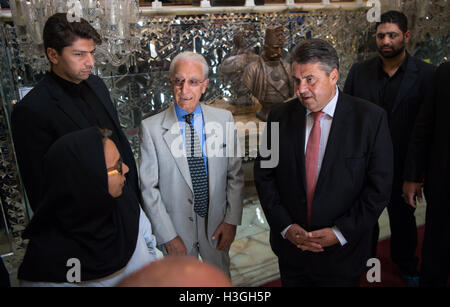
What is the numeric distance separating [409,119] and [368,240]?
44.4 inches

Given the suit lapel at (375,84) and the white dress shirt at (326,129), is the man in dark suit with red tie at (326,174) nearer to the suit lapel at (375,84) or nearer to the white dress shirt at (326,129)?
the white dress shirt at (326,129)

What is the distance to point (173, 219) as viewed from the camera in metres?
2.31

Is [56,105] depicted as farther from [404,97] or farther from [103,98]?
[404,97]

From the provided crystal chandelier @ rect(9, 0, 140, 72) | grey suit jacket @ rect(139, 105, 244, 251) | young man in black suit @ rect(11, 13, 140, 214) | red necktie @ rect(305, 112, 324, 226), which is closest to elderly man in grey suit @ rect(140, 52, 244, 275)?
grey suit jacket @ rect(139, 105, 244, 251)

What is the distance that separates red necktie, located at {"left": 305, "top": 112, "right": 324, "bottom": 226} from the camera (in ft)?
6.84

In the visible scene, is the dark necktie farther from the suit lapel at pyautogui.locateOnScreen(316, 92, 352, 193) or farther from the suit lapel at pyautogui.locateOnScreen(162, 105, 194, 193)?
the suit lapel at pyautogui.locateOnScreen(316, 92, 352, 193)

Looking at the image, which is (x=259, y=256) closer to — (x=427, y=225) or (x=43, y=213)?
(x=427, y=225)

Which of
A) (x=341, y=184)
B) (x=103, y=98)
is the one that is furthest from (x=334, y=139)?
(x=103, y=98)

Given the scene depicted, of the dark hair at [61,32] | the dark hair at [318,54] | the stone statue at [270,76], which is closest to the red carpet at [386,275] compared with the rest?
the stone statue at [270,76]

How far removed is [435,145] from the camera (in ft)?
8.10

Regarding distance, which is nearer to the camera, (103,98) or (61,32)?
(61,32)

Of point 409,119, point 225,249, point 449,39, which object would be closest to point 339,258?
point 225,249

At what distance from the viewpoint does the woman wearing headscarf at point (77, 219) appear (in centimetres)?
151

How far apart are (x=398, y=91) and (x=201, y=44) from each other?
2.17 meters
